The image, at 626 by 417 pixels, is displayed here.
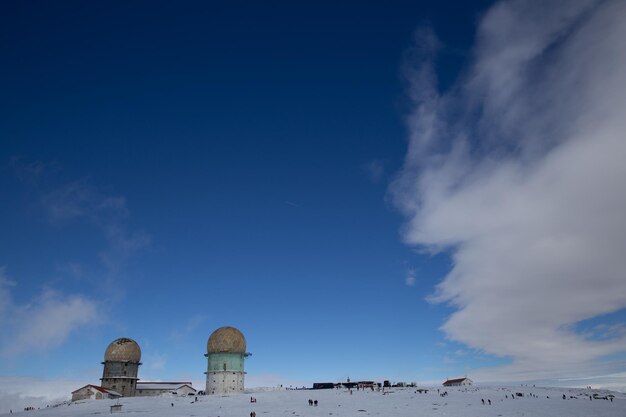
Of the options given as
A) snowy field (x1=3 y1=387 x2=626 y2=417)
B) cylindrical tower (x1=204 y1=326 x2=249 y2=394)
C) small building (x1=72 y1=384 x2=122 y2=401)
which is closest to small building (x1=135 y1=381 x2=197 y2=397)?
small building (x1=72 y1=384 x2=122 y2=401)

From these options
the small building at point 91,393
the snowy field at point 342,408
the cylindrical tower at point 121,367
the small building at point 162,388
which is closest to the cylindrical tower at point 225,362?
the snowy field at point 342,408

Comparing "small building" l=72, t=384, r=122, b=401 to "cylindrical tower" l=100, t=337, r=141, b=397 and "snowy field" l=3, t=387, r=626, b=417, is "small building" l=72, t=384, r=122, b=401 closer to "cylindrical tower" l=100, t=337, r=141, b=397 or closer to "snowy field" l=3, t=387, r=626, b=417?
"cylindrical tower" l=100, t=337, r=141, b=397

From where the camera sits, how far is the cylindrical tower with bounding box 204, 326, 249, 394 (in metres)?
69.7

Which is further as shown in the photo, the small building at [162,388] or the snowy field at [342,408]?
the small building at [162,388]

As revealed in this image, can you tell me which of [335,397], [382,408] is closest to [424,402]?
[382,408]

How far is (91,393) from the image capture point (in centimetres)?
6588

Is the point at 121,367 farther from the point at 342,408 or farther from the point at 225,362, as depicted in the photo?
the point at 342,408

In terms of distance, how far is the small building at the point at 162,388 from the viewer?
7751cm

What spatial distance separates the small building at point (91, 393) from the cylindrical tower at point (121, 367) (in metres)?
4.81

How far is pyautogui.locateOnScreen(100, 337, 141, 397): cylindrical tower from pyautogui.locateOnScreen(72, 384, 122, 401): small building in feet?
15.8

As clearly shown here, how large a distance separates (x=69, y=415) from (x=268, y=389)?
37016 mm

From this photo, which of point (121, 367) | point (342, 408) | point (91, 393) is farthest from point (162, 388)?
point (342, 408)

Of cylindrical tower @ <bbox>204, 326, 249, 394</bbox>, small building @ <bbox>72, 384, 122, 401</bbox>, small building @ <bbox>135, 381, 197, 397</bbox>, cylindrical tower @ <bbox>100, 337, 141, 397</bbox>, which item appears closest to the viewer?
small building @ <bbox>72, 384, 122, 401</bbox>

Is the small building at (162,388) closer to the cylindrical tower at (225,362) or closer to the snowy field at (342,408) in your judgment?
the cylindrical tower at (225,362)
